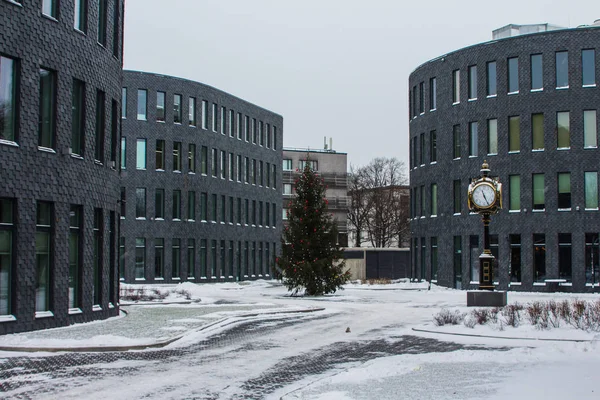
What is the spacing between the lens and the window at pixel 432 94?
56344 mm

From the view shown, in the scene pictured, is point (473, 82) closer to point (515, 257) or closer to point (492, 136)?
point (492, 136)

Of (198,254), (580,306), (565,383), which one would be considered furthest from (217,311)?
(198,254)

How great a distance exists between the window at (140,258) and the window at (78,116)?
37731mm

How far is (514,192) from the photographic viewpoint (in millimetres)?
50281

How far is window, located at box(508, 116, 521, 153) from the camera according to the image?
5016 cm

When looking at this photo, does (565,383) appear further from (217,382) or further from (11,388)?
(11,388)

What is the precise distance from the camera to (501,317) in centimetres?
2206

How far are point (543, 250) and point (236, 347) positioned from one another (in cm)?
3442

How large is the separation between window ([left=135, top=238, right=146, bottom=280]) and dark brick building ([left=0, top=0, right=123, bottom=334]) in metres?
34.4

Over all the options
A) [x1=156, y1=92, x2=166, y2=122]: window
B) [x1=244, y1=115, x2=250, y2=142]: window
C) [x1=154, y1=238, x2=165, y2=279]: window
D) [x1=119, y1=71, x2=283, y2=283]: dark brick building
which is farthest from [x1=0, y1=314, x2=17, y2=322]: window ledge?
[x1=244, y1=115, x2=250, y2=142]: window

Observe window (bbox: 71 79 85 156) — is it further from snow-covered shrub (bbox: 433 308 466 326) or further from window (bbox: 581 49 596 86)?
window (bbox: 581 49 596 86)

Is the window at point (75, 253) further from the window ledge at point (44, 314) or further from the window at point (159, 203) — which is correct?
the window at point (159, 203)

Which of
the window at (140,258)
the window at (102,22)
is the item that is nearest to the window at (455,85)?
the window at (140,258)

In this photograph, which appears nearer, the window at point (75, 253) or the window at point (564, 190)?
the window at point (75, 253)
